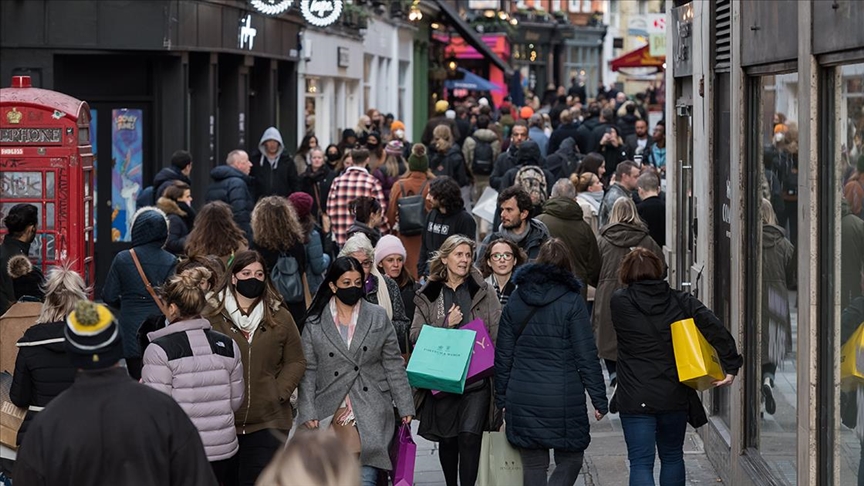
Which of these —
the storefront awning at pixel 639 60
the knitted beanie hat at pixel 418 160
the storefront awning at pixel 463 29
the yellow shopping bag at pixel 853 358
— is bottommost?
the yellow shopping bag at pixel 853 358

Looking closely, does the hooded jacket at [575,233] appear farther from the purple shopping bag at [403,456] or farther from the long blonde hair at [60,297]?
the long blonde hair at [60,297]

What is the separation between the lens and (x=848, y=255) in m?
7.07

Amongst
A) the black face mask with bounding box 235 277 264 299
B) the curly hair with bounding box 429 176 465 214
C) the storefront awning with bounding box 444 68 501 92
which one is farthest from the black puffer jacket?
the storefront awning with bounding box 444 68 501 92

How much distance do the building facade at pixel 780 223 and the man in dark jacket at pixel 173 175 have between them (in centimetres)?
531

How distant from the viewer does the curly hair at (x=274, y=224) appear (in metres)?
12.2

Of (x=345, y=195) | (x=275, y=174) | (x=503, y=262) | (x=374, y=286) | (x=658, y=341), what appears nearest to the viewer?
(x=658, y=341)

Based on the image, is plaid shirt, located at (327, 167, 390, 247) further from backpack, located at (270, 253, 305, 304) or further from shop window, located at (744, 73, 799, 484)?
shop window, located at (744, 73, 799, 484)

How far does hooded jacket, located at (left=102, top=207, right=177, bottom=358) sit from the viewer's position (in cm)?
1123

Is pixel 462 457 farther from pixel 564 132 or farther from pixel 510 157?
pixel 564 132

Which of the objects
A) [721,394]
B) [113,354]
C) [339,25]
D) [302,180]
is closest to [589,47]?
[339,25]

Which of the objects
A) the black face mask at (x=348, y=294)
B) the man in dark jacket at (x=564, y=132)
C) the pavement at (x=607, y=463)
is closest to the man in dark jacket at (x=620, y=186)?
the pavement at (x=607, y=463)

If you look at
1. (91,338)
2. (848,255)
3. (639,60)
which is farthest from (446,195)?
(639,60)

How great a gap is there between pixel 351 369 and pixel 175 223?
223 inches

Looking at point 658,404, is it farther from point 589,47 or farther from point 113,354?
point 589,47
